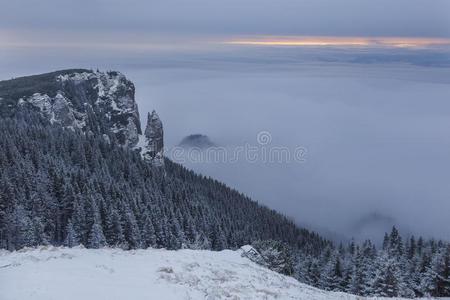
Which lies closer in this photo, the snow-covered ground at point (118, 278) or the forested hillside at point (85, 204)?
the snow-covered ground at point (118, 278)

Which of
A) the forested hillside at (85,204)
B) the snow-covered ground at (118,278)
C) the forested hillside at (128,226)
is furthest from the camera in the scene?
the forested hillside at (85,204)

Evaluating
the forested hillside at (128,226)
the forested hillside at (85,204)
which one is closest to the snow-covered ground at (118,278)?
the forested hillside at (128,226)

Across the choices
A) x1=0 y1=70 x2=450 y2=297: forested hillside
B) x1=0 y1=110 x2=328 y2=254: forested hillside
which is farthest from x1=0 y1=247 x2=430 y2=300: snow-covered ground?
x1=0 y1=110 x2=328 y2=254: forested hillside

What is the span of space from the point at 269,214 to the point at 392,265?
13430 cm

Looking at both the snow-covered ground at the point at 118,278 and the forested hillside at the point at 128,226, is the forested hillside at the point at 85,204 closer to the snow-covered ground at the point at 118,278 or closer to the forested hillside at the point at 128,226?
the forested hillside at the point at 128,226

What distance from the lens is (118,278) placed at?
881 inches

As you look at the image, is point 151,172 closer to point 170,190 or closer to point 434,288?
point 170,190


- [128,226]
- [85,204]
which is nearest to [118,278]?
[128,226]

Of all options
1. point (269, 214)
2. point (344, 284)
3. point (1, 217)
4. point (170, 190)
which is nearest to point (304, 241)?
point (269, 214)

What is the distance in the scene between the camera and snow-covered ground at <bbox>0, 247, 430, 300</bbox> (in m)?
19.1

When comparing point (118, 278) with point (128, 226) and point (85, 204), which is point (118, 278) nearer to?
point (128, 226)

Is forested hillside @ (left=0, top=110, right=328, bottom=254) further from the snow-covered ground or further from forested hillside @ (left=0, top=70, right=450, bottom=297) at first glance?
the snow-covered ground

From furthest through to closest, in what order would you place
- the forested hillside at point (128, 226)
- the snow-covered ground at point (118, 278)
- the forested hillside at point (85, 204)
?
the forested hillside at point (85, 204), the forested hillside at point (128, 226), the snow-covered ground at point (118, 278)

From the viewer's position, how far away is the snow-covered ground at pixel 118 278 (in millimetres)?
19081
